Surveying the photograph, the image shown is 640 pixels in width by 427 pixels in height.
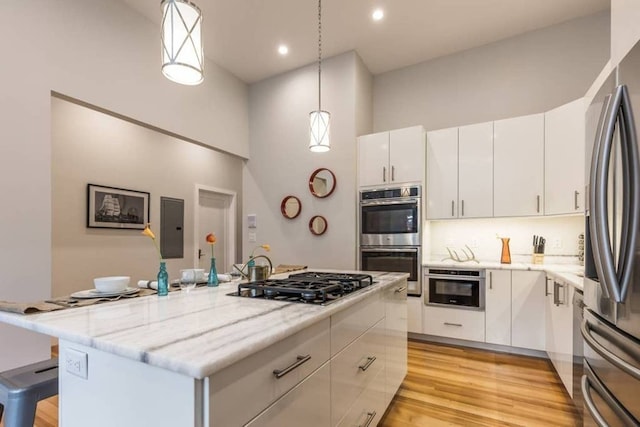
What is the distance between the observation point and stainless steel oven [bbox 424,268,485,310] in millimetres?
3186

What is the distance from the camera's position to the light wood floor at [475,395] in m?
2.02

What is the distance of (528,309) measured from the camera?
298 cm

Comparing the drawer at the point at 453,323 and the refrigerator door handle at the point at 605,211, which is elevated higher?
the refrigerator door handle at the point at 605,211

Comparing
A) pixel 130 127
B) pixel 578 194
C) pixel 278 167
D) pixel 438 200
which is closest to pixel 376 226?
pixel 438 200

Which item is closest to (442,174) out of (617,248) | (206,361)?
(617,248)

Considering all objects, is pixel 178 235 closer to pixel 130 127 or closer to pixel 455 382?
pixel 130 127

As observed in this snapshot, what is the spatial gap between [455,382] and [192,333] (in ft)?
7.71

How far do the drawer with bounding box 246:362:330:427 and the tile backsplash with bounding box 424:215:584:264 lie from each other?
2713mm

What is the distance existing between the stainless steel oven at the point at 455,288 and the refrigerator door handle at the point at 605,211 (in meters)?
2.19

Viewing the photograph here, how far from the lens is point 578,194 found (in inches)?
115

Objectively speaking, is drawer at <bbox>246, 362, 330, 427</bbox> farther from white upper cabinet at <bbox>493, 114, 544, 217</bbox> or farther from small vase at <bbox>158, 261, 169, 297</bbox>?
white upper cabinet at <bbox>493, 114, 544, 217</bbox>

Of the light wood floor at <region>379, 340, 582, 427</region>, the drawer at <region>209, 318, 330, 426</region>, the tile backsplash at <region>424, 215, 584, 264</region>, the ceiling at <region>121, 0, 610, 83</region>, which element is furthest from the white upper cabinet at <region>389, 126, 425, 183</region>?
the drawer at <region>209, 318, 330, 426</region>

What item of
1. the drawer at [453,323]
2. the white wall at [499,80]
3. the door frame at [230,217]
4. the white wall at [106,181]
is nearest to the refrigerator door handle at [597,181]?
the drawer at [453,323]

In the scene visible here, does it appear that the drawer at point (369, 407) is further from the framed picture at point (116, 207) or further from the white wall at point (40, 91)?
the framed picture at point (116, 207)
